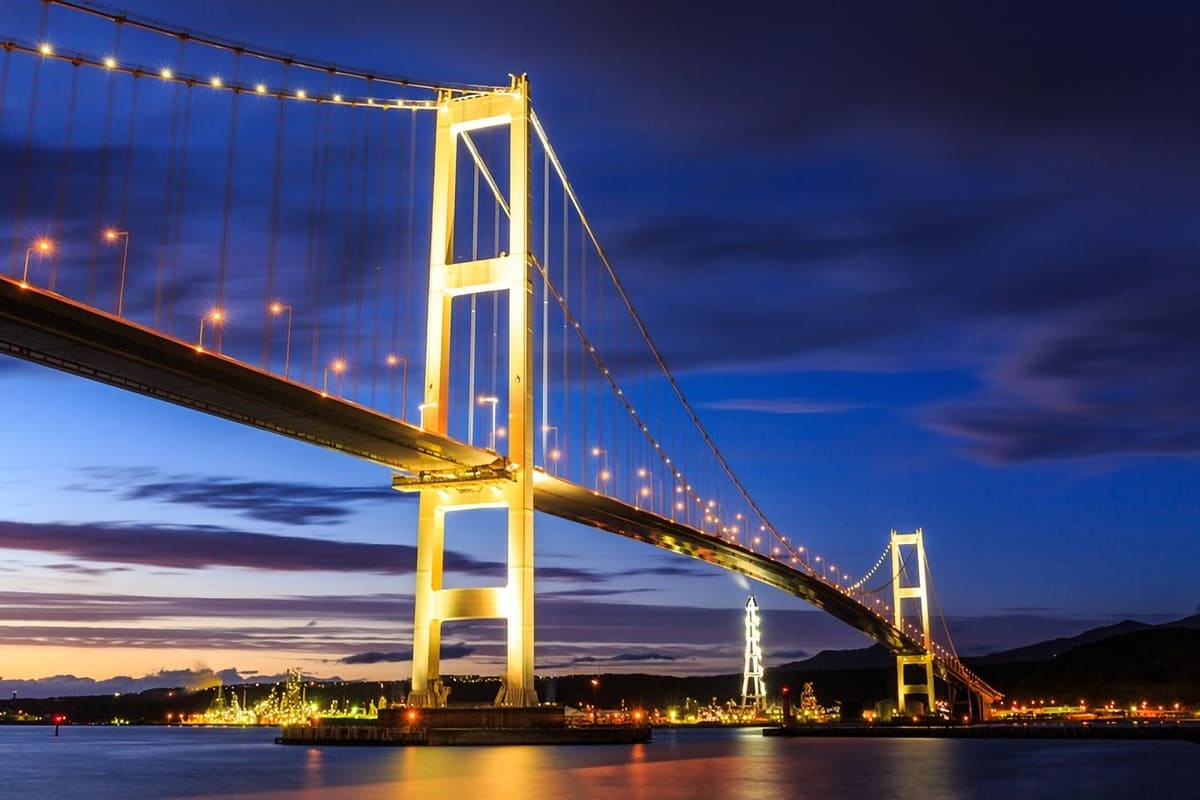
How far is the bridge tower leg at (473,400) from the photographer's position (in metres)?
36.2

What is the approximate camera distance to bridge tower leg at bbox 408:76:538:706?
3616 cm

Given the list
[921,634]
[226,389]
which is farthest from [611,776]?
[921,634]

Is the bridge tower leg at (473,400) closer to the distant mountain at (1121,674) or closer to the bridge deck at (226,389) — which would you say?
the bridge deck at (226,389)

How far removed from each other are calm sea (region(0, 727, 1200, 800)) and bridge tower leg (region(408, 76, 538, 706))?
9.59 ft

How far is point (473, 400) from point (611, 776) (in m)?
14.3

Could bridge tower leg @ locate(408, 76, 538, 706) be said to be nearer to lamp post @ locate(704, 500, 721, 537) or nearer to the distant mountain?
lamp post @ locate(704, 500, 721, 537)

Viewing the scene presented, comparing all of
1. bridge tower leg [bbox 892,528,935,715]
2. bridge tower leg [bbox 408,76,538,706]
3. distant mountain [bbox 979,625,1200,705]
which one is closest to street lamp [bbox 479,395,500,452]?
bridge tower leg [bbox 408,76,538,706]

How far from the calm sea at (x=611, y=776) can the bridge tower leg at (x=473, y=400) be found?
9.59 feet

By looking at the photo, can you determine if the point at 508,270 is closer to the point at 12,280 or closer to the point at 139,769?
the point at 12,280

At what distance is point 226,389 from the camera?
94.7 feet

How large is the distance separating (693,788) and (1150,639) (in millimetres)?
172624

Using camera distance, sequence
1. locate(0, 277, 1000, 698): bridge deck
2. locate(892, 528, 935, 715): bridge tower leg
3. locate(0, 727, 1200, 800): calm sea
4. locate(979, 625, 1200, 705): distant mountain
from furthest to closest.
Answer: locate(979, 625, 1200, 705): distant mountain
locate(892, 528, 935, 715): bridge tower leg
locate(0, 727, 1200, 800): calm sea
locate(0, 277, 1000, 698): bridge deck

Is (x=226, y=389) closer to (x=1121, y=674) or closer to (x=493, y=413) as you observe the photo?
(x=493, y=413)

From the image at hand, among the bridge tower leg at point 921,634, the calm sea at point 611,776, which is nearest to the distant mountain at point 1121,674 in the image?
the bridge tower leg at point 921,634
